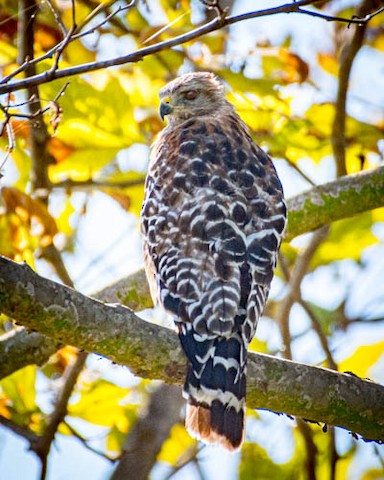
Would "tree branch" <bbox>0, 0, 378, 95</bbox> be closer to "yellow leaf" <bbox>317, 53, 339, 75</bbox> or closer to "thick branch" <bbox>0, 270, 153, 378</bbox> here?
"thick branch" <bbox>0, 270, 153, 378</bbox>

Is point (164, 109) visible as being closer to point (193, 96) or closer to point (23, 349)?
point (193, 96)

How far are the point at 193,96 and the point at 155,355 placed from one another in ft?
9.75

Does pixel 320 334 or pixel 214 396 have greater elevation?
pixel 320 334

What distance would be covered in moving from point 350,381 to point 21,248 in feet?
7.12

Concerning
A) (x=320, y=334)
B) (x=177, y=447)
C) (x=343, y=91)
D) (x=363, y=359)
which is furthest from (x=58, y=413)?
(x=343, y=91)

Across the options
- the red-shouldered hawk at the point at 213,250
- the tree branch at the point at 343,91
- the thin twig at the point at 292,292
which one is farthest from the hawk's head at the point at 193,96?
the thin twig at the point at 292,292

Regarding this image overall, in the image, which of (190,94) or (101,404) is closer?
(101,404)

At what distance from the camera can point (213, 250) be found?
4.55 m

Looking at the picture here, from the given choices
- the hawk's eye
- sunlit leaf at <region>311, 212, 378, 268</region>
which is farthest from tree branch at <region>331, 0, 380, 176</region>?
the hawk's eye

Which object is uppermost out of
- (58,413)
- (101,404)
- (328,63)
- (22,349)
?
(328,63)

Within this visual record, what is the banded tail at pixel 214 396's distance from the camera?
413cm

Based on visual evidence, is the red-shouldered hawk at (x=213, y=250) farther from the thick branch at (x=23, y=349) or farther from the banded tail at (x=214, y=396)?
the thick branch at (x=23, y=349)

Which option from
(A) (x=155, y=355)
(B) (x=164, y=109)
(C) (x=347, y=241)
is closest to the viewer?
(A) (x=155, y=355)

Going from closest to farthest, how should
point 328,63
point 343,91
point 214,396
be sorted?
1. point 214,396
2. point 343,91
3. point 328,63
